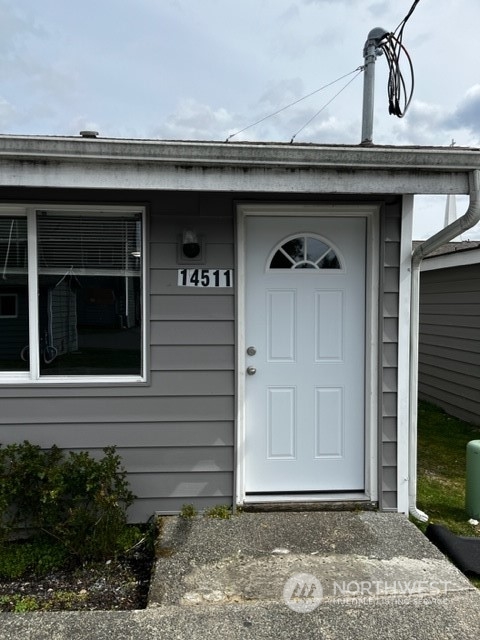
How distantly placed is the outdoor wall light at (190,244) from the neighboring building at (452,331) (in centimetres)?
450

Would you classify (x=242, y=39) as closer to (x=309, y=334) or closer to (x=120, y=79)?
(x=120, y=79)

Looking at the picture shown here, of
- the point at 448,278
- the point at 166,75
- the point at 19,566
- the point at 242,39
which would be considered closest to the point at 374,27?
the point at 242,39

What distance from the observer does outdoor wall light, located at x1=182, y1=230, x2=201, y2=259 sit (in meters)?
3.08

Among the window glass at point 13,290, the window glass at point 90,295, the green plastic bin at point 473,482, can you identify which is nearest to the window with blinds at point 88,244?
the window glass at point 90,295

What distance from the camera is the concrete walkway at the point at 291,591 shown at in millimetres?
2074

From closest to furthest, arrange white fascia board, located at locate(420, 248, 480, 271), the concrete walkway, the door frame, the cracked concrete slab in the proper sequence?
the concrete walkway
the cracked concrete slab
the door frame
white fascia board, located at locate(420, 248, 480, 271)

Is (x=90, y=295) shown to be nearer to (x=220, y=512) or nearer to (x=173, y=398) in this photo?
(x=173, y=398)

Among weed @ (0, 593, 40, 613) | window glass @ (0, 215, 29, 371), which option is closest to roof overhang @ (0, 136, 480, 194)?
window glass @ (0, 215, 29, 371)

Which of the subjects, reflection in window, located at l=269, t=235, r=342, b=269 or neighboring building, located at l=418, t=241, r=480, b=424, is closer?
reflection in window, located at l=269, t=235, r=342, b=269

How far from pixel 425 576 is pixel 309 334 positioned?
162cm

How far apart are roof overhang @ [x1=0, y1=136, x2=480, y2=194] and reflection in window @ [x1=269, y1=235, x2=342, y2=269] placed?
0.58 meters

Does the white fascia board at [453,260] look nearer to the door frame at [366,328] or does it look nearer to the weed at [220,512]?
the door frame at [366,328]

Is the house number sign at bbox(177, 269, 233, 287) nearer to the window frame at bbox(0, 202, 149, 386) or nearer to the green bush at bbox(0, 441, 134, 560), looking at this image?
the window frame at bbox(0, 202, 149, 386)

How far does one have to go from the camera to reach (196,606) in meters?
2.22
